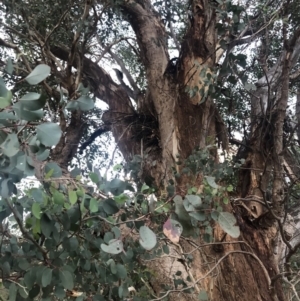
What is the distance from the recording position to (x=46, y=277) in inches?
49.9

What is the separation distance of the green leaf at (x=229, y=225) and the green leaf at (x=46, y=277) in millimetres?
523

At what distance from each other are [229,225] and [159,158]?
2767 mm

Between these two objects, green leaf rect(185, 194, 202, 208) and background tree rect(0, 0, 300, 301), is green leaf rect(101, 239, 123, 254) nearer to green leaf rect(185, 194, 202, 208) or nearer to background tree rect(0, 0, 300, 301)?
background tree rect(0, 0, 300, 301)

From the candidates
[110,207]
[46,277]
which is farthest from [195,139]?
[46,277]

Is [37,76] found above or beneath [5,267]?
above

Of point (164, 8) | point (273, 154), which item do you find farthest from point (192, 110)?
point (164, 8)

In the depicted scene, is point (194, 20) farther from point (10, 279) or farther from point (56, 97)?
point (10, 279)

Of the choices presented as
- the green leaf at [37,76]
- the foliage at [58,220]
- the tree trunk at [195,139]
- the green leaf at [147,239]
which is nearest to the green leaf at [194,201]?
the foliage at [58,220]

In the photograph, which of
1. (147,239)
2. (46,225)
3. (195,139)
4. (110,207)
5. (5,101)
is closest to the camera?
(5,101)

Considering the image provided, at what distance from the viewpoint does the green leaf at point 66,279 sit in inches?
50.7

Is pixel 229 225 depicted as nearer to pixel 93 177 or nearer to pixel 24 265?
pixel 93 177

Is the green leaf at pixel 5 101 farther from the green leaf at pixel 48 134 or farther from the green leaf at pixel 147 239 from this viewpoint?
the green leaf at pixel 147 239

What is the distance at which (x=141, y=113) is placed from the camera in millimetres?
4504

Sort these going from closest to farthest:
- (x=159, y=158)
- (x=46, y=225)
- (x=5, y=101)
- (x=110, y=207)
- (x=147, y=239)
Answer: (x=5, y=101) < (x=147, y=239) < (x=46, y=225) < (x=110, y=207) < (x=159, y=158)
